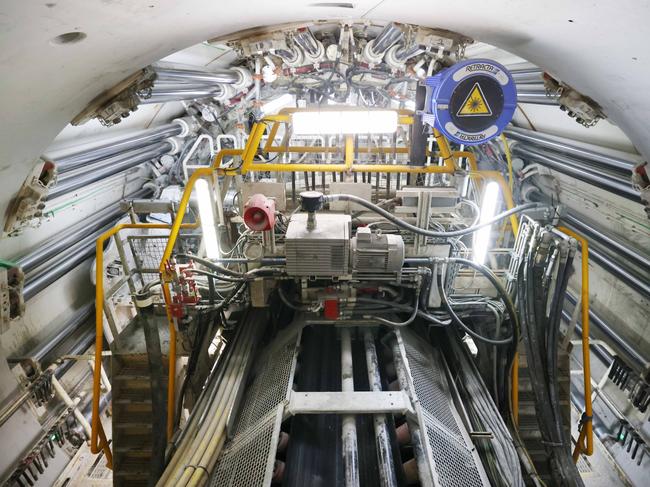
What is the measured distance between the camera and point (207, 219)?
3.36 m

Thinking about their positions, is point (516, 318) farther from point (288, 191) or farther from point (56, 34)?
point (56, 34)

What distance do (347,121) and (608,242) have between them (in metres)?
4.03

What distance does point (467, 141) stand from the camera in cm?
301

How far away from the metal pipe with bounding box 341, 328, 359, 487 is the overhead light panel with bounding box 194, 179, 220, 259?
1.57 m

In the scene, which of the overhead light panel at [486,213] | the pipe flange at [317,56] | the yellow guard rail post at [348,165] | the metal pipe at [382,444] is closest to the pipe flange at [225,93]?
the pipe flange at [317,56]

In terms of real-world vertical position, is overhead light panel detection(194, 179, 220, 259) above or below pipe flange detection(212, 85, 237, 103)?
below

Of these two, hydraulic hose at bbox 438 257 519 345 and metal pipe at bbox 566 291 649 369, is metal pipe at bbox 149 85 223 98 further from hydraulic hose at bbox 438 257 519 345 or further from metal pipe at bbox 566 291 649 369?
metal pipe at bbox 566 291 649 369

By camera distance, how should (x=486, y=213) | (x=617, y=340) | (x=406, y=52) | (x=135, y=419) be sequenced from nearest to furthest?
(x=486, y=213) → (x=135, y=419) → (x=617, y=340) → (x=406, y=52)

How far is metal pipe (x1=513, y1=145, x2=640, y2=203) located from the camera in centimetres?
407

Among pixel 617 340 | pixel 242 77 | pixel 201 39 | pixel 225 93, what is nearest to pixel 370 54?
pixel 242 77

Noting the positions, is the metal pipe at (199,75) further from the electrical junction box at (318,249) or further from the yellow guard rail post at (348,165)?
the electrical junction box at (318,249)

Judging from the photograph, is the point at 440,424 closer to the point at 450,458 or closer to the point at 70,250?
the point at 450,458

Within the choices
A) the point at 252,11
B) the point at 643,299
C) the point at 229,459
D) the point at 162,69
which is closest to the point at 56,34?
the point at 252,11

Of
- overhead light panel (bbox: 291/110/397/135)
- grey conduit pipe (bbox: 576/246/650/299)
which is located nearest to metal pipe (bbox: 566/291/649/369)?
grey conduit pipe (bbox: 576/246/650/299)
